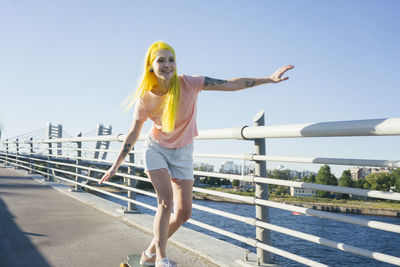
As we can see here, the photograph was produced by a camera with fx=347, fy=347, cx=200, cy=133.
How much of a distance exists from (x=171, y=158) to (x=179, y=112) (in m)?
0.32

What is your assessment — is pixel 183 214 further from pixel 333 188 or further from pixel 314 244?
pixel 314 244

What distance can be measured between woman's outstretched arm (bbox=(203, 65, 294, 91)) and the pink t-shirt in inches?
3.4

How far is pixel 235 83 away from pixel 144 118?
65 centimetres

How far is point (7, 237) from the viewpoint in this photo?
121 inches

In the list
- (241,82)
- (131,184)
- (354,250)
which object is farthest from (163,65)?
(131,184)

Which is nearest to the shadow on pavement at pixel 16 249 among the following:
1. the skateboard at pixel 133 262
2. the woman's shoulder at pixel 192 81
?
the skateboard at pixel 133 262

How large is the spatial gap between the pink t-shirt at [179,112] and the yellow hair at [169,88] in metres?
0.04

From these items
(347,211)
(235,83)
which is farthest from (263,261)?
(347,211)

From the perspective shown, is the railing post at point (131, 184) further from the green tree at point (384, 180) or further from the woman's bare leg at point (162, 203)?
the green tree at point (384, 180)

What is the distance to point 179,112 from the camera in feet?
7.47

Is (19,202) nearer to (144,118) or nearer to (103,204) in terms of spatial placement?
(103,204)

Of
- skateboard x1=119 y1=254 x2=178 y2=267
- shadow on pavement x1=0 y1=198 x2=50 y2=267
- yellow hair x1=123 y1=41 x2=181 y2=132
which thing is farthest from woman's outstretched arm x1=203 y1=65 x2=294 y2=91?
shadow on pavement x1=0 y1=198 x2=50 y2=267

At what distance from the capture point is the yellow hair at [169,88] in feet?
7.25

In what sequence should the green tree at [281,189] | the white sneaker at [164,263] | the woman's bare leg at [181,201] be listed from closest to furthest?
the white sneaker at [164,263]
the woman's bare leg at [181,201]
the green tree at [281,189]
